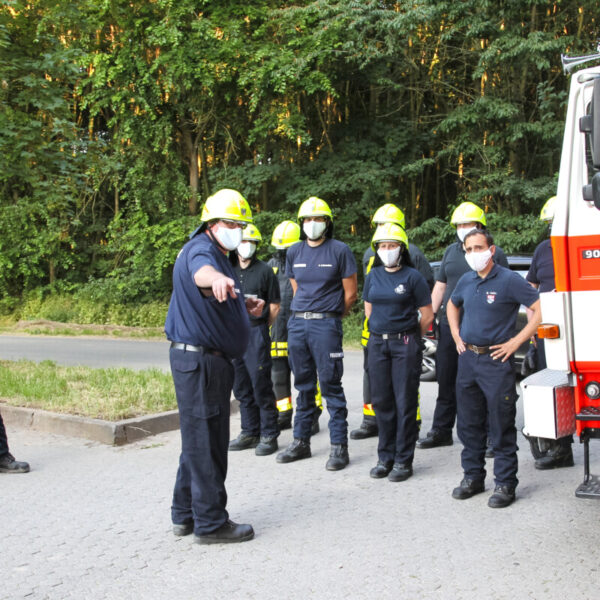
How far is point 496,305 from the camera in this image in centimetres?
544

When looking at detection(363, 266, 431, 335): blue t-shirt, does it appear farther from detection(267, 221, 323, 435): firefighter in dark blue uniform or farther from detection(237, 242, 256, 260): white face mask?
detection(267, 221, 323, 435): firefighter in dark blue uniform

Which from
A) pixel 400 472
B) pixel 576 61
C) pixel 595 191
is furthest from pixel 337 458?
pixel 576 61

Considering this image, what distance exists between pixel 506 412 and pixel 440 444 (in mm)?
1845

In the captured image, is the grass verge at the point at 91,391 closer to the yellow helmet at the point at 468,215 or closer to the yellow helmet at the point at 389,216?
the yellow helmet at the point at 389,216

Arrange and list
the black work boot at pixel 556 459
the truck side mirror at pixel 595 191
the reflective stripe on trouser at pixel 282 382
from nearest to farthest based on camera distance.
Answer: the truck side mirror at pixel 595 191 < the black work boot at pixel 556 459 < the reflective stripe on trouser at pixel 282 382

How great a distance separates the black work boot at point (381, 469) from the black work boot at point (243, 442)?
4.78ft

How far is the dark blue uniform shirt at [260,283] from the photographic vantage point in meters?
7.12

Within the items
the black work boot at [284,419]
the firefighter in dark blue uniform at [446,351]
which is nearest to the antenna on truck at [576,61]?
the firefighter in dark blue uniform at [446,351]

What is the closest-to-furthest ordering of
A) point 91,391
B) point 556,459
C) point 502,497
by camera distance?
point 502,497
point 556,459
point 91,391

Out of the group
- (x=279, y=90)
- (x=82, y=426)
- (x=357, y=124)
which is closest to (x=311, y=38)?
(x=279, y=90)

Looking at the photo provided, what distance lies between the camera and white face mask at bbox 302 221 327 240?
668cm

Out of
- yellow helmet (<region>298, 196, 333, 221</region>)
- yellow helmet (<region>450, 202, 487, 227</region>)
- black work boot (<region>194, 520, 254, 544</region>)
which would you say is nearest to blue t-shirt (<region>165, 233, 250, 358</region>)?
black work boot (<region>194, 520, 254, 544</region>)

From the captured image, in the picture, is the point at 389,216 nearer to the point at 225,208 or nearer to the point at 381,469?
the point at 381,469

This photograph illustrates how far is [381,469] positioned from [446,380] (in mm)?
1356
